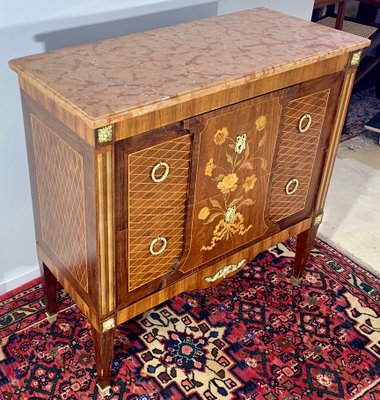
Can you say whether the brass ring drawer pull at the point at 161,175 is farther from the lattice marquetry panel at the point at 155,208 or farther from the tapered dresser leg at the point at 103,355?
the tapered dresser leg at the point at 103,355

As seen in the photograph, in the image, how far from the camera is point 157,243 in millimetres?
1472

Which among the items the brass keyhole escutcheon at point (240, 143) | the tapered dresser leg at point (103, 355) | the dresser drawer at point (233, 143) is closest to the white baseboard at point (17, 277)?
the tapered dresser leg at point (103, 355)

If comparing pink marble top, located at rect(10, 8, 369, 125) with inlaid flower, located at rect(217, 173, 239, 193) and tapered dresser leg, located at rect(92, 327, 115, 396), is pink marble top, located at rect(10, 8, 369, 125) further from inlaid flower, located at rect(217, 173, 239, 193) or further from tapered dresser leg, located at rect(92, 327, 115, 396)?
tapered dresser leg, located at rect(92, 327, 115, 396)

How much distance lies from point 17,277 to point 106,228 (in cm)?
75

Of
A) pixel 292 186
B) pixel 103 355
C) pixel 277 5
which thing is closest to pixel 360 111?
pixel 277 5

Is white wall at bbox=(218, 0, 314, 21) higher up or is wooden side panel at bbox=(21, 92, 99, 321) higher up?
white wall at bbox=(218, 0, 314, 21)

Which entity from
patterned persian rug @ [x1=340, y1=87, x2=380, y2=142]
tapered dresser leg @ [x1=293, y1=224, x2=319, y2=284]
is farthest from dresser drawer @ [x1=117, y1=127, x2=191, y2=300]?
patterned persian rug @ [x1=340, y1=87, x2=380, y2=142]

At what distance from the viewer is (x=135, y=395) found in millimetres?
1615

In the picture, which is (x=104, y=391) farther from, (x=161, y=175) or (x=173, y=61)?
(x=173, y=61)

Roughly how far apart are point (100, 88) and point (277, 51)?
512 millimetres

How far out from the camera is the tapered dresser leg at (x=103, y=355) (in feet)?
4.92

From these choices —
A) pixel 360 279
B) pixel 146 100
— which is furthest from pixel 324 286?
pixel 146 100

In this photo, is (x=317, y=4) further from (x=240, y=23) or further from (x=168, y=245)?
(x=168, y=245)

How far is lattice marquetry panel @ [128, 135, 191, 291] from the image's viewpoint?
4.28 ft
